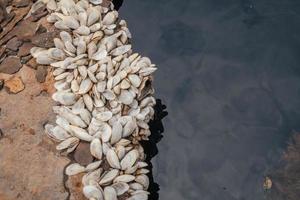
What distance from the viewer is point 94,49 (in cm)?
473

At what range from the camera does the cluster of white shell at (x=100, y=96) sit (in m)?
4.13

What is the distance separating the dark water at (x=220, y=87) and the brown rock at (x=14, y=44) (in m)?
1.73

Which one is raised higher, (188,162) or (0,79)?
(0,79)

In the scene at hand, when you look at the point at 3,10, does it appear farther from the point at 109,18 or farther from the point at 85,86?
the point at 85,86

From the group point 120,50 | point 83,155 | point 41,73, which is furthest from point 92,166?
point 120,50

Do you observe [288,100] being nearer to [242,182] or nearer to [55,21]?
[242,182]

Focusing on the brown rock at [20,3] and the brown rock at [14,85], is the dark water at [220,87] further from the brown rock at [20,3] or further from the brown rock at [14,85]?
the brown rock at [14,85]

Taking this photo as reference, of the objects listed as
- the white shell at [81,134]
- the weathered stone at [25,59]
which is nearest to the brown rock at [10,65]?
the weathered stone at [25,59]

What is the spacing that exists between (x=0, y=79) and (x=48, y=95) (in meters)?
0.61

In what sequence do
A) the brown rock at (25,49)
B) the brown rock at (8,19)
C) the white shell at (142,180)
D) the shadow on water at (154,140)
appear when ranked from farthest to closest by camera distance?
the brown rock at (8,19) → the shadow on water at (154,140) → the brown rock at (25,49) → the white shell at (142,180)

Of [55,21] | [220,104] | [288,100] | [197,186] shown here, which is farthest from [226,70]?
[55,21]

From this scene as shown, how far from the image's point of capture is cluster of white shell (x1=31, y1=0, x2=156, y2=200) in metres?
4.13

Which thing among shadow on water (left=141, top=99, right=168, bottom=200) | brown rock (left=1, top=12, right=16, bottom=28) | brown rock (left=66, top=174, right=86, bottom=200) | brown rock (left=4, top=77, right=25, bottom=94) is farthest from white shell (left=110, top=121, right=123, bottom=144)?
brown rock (left=1, top=12, right=16, bottom=28)

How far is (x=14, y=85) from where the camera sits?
4.64 metres
